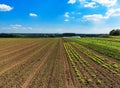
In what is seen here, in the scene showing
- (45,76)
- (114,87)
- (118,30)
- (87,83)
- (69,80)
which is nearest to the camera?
(114,87)

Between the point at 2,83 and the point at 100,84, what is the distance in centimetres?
435

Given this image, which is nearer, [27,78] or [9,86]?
[9,86]

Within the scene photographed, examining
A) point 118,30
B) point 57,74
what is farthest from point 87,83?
point 118,30

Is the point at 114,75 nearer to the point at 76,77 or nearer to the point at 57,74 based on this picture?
the point at 76,77

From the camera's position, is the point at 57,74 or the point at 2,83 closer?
the point at 2,83

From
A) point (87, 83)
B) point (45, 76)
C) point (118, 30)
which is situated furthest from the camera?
point (118, 30)

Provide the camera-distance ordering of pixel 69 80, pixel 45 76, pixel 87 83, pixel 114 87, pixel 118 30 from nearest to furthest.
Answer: pixel 114 87 < pixel 87 83 < pixel 69 80 < pixel 45 76 < pixel 118 30

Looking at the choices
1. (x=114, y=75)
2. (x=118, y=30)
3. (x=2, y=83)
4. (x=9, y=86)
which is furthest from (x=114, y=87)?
→ (x=118, y=30)

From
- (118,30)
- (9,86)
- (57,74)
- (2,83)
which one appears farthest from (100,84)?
(118,30)

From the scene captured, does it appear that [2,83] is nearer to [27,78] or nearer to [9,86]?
[9,86]

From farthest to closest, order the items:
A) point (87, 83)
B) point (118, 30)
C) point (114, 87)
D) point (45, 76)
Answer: point (118, 30)
point (45, 76)
point (87, 83)
point (114, 87)

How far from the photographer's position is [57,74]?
871 cm

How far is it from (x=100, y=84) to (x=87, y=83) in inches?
21.9

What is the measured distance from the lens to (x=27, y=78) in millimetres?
8000
